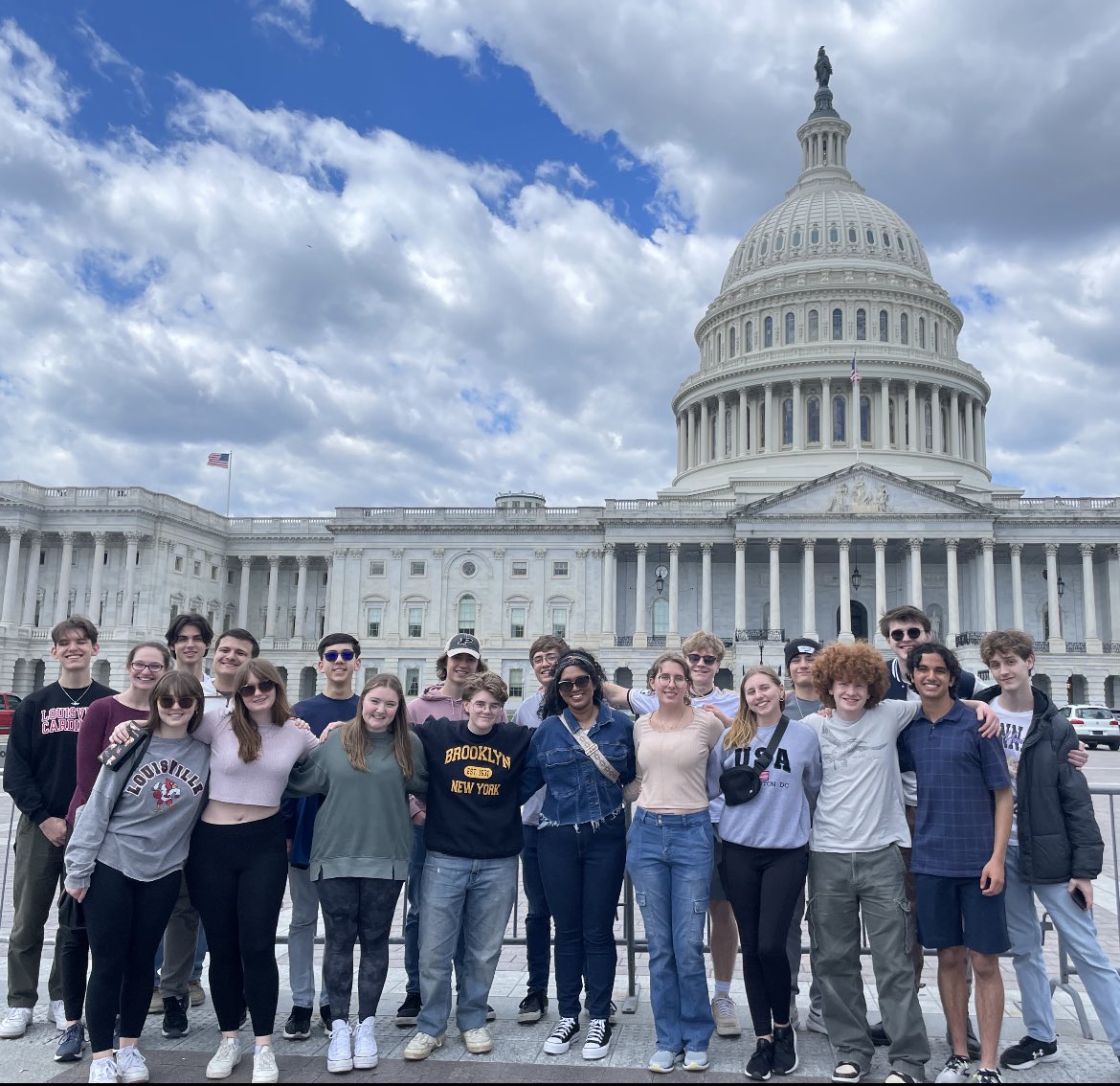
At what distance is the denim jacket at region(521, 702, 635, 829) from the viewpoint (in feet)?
26.7

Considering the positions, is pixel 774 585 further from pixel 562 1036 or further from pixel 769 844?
pixel 562 1036

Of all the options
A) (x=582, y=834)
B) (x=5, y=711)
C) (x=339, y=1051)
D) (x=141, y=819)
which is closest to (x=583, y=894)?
(x=582, y=834)

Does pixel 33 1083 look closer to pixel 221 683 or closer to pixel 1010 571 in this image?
pixel 221 683

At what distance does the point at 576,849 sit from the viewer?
814 cm

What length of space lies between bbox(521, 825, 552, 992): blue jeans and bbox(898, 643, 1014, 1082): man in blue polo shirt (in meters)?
3.09

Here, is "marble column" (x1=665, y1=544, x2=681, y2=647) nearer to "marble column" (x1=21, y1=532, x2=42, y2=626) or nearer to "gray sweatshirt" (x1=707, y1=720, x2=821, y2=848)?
"marble column" (x1=21, y1=532, x2=42, y2=626)

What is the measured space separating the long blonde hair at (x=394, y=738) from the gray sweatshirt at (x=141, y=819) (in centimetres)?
115

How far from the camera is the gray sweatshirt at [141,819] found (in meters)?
7.28

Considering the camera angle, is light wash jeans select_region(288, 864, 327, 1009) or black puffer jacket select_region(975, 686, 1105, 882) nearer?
black puffer jacket select_region(975, 686, 1105, 882)

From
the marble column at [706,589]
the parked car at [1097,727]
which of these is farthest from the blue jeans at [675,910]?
the marble column at [706,589]

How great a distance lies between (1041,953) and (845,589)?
55.2 meters

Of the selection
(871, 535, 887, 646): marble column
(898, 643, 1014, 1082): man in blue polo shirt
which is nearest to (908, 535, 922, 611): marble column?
(871, 535, 887, 646): marble column

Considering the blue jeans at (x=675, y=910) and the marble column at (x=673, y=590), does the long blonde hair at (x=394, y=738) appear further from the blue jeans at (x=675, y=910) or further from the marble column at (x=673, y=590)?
the marble column at (x=673, y=590)

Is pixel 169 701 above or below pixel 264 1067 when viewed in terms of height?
above
